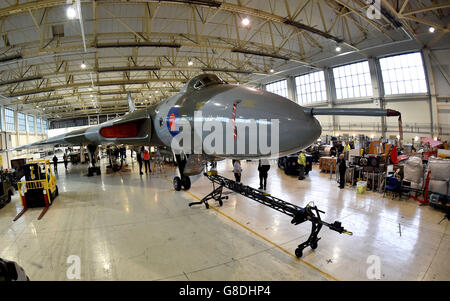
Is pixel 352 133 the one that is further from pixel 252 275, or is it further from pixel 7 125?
pixel 7 125

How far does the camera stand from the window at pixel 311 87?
2633cm

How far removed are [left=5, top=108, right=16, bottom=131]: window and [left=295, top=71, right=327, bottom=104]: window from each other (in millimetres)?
36833

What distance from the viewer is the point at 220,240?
477cm

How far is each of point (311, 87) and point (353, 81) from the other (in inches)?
198

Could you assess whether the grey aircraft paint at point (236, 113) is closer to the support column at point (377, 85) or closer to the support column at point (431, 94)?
the support column at point (431, 94)

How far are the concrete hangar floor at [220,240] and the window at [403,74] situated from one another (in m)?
18.2

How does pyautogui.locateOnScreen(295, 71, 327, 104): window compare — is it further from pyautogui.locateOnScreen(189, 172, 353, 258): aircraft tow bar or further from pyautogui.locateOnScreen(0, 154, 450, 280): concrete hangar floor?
pyautogui.locateOnScreen(189, 172, 353, 258): aircraft tow bar

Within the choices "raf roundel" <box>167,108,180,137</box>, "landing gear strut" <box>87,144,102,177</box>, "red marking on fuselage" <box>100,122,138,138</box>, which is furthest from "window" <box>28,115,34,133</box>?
"raf roundel" <box>167,108,180,137</box>

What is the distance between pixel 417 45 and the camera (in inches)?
696

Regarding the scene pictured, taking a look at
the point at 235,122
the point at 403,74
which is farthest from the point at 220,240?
the point at 403,74

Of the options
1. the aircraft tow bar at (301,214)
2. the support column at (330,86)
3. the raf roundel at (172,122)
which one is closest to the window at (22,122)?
the raf roundel at (172,122)

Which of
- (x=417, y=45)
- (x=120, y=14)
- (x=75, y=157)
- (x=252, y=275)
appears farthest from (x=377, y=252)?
(x=75, y=157)

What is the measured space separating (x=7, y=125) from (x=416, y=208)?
3848cm

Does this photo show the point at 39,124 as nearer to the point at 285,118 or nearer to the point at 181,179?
the point at 181,179
